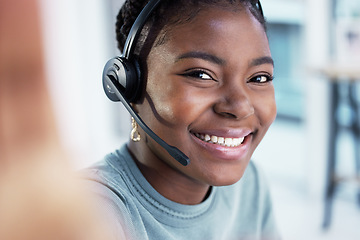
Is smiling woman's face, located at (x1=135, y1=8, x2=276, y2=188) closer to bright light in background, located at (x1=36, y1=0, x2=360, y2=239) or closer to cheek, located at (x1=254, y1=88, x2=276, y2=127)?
cheek, located at (x1=254, y1=88, x2=276, y2=127)

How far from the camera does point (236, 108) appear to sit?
2.15 feet

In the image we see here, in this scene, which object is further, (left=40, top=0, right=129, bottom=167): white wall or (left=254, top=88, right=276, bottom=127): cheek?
(left=40, top=0, right=129, bottom=167): white wall

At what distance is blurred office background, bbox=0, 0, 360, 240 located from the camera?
8.16ft

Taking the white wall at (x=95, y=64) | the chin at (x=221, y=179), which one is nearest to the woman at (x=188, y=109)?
the chin at (x=221, y=179)

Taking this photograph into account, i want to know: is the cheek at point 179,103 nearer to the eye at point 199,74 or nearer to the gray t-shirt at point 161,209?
the eye at point 199,74

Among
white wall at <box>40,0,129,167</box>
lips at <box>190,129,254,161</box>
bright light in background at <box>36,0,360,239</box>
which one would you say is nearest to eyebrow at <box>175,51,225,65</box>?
lips at <box>190,129,254,161</box>

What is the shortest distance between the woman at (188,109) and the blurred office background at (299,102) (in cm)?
114

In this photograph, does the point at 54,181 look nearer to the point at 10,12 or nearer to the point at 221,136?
the point at 10,12

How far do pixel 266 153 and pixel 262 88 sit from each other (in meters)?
2.81

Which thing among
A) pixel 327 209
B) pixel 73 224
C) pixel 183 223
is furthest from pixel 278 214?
pixel 73 224

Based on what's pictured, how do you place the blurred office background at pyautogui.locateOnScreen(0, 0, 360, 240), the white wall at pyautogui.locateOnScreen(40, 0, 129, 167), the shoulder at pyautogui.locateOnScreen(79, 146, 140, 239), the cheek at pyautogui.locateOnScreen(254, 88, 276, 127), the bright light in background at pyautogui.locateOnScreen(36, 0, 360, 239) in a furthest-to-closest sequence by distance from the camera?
the white wall at pyautogui.locateOnScreen(40, 0, 129, 167), the bright light in background at pyautogui.locateOnScreen(36, 0, 360, 239), the blurred office background at pyautogui.locateOnScreen(0, 0, 360, 240), the cheek at pyautogui.locateOnScreen(254, 88, 276, 127), the shoulder at pyautogui.locateOnScreen(79, 146, 140, 239)

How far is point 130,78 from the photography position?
0.68 metres

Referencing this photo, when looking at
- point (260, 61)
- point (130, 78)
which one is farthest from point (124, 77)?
point (260, 61)

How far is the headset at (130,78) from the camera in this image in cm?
65
